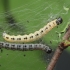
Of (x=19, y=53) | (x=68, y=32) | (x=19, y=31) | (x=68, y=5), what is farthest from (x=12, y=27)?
(x=68, y=32)

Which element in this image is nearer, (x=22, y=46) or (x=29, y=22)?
(x=22, y=46)

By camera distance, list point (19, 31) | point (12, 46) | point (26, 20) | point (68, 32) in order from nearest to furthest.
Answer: point (68, 32)
point (12, 46)
point (19, 31)
point (26, 20)

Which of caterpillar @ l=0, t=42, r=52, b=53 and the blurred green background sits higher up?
caterpillar @ l=0, t=42, r=52, b=53

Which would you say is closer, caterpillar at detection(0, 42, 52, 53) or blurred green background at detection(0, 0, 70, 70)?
caterpillar at detection(0, 42, 52, 53)

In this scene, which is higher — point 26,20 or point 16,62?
point 26,20

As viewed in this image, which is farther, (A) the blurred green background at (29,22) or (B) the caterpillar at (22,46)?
(A) the blurred green background at (29,22)

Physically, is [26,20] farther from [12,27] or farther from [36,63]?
[36,63]

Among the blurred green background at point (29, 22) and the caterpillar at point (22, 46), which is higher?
the caterpillar at point (22, 46)

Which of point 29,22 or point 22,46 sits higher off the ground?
point 22,46
